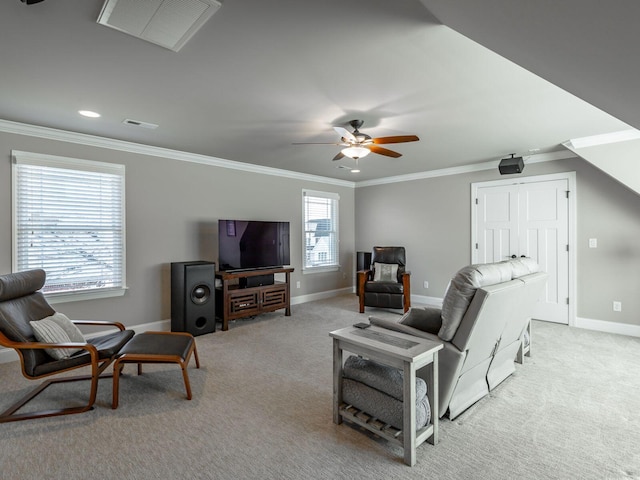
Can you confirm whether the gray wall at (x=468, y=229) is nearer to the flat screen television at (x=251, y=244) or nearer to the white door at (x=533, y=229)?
the white door at (x=533, y=229)

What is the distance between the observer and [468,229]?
5.64 meters

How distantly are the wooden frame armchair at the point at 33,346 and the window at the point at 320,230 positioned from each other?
3843mm

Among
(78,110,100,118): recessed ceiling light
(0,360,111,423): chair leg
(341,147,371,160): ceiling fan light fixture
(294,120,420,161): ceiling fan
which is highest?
(78,110,100,118): recessed ceiling light

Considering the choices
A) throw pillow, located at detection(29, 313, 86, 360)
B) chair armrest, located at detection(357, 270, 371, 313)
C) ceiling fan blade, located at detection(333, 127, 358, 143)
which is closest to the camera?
throw pillow, located at detection(29, 313, 86, 360)

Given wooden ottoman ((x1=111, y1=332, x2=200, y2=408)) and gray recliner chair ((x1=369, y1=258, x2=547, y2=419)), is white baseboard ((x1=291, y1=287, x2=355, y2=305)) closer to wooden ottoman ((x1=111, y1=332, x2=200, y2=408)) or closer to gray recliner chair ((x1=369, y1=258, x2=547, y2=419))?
wooden ottoman ((x1=111, y1=332, x2=200, y2=408))

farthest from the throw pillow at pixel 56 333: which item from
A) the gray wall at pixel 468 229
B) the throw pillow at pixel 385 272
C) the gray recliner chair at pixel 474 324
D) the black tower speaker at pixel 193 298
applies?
the gray wall at pixel 468 229

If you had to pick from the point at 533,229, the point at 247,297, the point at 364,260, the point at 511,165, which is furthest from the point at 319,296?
the point at 511,165

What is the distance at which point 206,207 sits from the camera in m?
4.90

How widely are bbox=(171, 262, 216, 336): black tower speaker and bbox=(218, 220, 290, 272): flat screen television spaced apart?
0.45 meters

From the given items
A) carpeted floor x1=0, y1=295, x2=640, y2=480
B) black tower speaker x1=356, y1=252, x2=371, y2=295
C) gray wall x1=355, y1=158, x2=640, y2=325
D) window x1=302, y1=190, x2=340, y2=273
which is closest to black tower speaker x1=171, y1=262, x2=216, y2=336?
carpeted floor x1=0, y1=295, x2=640, y2=480

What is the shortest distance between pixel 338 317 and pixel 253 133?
118 inches

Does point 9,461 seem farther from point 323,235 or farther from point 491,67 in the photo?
point 323,235

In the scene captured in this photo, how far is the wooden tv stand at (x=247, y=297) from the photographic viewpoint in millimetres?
4531

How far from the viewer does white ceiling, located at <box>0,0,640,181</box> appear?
53.2 inches
